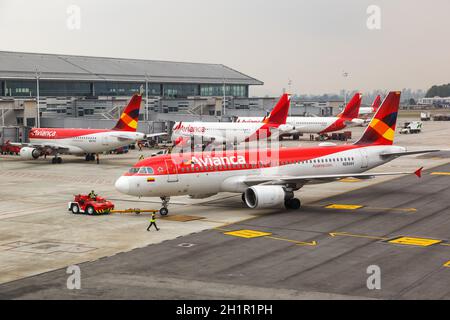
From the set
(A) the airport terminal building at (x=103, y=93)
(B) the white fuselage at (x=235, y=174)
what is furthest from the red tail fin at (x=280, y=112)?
(B) the white fuselage at (x=235, y=174)

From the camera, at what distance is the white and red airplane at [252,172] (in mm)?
45219

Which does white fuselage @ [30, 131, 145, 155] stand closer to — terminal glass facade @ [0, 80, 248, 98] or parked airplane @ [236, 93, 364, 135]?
parked airplane @ [236, 93, 364, 135]

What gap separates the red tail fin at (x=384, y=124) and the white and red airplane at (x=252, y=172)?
125 centimetres

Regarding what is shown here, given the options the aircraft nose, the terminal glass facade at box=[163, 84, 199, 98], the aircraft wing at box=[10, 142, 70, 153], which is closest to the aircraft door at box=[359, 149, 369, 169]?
the aircraft nose

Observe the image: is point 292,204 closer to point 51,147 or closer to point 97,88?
point 51,147

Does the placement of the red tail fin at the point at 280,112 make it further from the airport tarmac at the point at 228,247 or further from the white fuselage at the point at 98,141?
the airport tarmac at the point at 228,247

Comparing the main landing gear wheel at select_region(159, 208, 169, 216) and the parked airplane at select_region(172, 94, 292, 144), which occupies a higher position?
the parked airplane at select_region(172, 94, 292, 144)

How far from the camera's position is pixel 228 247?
3659 centimetres

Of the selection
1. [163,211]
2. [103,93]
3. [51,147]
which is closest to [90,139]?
[51,147]

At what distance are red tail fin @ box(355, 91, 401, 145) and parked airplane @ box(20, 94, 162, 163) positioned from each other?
37261 millimetres

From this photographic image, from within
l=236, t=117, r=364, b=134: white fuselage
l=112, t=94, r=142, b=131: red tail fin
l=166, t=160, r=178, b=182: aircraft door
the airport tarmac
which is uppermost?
l=112, t=94, r=142, b=131: red tail fin

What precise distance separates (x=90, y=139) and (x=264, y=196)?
150ft

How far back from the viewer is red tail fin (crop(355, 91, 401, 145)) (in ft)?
189
